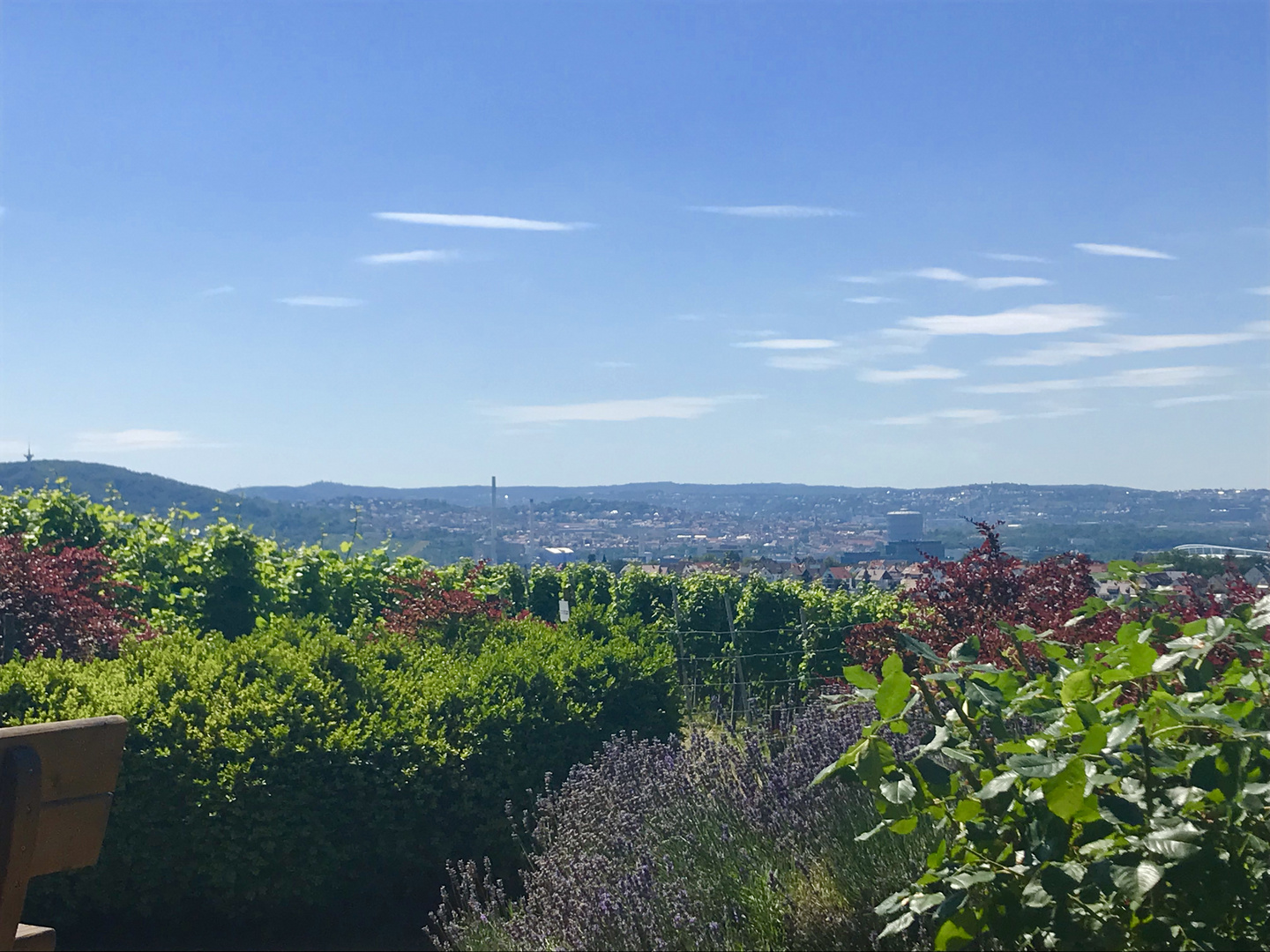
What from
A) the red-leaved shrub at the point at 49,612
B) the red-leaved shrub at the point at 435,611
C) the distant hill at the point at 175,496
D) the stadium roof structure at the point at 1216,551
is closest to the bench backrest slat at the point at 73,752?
the red-leaved shrub at the point at 49,612

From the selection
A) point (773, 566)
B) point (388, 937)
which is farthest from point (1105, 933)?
point (773, 566)

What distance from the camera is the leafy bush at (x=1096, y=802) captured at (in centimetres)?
216

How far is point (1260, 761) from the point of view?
257 cm

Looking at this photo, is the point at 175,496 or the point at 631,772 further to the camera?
the point at 175,496

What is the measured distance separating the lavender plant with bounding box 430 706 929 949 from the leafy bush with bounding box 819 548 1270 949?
0.86 meters

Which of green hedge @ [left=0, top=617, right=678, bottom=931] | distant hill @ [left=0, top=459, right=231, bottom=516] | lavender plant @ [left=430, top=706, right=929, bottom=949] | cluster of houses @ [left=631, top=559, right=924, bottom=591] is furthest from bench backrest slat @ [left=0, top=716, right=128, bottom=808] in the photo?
distant hill @ [left=0, top=459, right=231, bottom=516]

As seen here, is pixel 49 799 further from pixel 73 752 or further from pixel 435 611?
pixel 435 611

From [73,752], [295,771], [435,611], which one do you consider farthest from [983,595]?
[73,752]

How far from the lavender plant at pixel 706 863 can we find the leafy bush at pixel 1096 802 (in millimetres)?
863

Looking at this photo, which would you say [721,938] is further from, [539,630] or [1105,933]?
[539,630]

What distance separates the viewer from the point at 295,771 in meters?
4.99

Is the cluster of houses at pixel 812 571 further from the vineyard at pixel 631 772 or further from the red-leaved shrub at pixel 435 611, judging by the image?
the red-leaved shrub at pixel 435 611

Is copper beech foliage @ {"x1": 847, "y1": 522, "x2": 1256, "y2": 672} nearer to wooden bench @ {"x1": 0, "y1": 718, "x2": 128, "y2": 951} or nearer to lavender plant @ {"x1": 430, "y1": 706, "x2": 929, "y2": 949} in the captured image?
lavender plant @ {"x1": 430, "y1": 706, "x2": 929, "y2": 949}

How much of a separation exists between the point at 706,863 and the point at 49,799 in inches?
90.7
